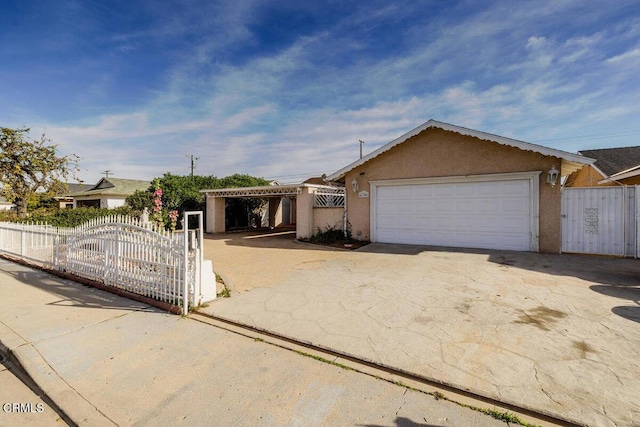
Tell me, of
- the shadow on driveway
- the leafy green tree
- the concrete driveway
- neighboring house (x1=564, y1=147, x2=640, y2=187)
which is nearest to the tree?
the leafy green tree

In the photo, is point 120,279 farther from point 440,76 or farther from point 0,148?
point 0,148

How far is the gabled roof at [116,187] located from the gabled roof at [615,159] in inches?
1242

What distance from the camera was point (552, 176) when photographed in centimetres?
898

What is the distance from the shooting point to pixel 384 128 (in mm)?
19484

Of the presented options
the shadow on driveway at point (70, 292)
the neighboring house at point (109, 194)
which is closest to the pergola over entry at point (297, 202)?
the shadow on driveway at point (70, 292)

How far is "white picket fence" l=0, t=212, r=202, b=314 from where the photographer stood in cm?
481

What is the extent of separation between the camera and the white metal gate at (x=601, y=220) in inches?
333

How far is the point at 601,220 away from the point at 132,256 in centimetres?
1243

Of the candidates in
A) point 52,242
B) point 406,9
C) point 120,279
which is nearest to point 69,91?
point 52,242

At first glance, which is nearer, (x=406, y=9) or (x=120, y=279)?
(x=120, y=279)

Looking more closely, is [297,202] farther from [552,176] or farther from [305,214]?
[552,176]

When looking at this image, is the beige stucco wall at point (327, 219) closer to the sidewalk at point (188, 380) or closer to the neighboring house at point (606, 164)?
the sidewalk at point (188, 380)

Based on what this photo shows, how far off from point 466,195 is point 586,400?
8.72m

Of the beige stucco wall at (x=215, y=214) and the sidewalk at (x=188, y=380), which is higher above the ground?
the beige stucco wall at (x=215, y=214)
